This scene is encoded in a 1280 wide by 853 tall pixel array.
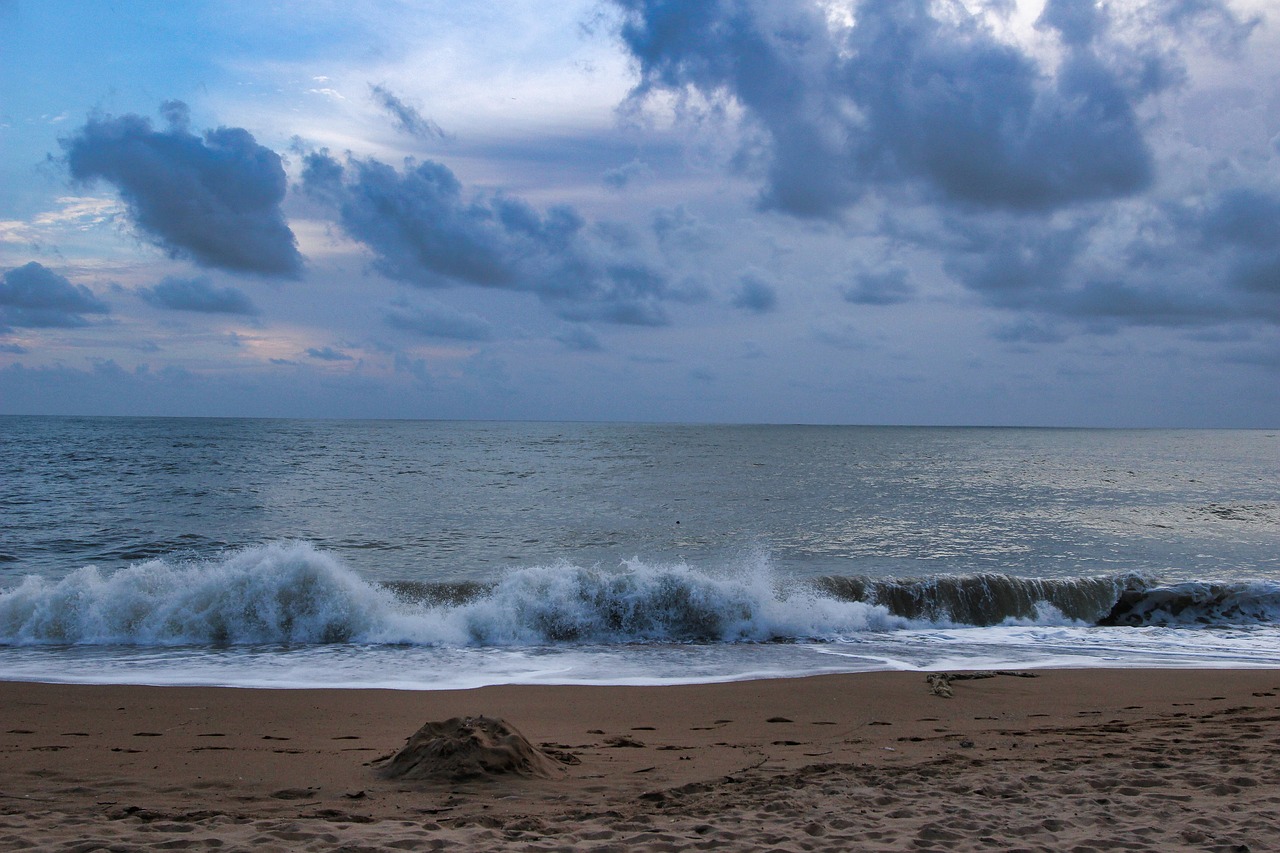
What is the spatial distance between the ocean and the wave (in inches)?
1.6

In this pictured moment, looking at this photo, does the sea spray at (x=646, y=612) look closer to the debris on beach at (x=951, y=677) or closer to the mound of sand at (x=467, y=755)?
the debris on beach at (x=951, y=677)

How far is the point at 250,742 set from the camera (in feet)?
24.2

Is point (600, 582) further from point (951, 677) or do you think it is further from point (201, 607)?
point (201, 607)

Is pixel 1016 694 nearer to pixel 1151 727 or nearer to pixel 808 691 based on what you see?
pixel 1151 727

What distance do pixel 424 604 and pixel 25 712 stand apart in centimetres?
704

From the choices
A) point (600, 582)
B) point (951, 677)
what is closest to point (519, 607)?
point (600, 582)

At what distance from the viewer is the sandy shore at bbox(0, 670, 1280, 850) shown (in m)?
4.86

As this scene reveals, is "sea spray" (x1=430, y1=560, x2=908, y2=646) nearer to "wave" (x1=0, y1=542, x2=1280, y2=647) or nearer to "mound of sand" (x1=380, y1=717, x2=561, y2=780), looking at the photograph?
"wave" (x1=0, y1=542, x2=1280, y2=647)

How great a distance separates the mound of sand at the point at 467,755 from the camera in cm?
602

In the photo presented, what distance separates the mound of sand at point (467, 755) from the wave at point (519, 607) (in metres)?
6.70

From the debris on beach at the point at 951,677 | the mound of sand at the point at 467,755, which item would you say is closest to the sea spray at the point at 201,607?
the mound of sand at the point at 467,755

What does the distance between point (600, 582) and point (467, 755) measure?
852cm

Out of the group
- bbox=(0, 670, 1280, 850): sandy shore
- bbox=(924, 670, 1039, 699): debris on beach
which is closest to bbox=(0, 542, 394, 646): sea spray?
bbox=(0, 670, 1280, 850): sandy shore

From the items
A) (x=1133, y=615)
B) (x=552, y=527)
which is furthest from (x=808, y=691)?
(x=552, y=527)
